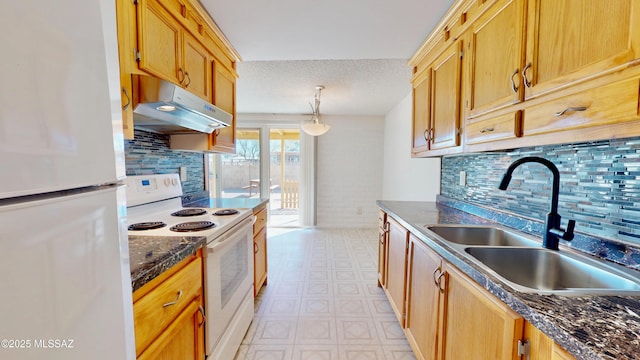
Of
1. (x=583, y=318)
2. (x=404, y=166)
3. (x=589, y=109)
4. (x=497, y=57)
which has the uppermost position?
(x=497, y=57)

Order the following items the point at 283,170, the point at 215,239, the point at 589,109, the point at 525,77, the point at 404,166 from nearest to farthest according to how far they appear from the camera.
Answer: the point at 589,109 < the point at 525,77 < the point at 215,239 < the point at 404,166 < the point at 283,170

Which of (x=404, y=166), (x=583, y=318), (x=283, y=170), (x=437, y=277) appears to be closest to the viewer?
(x=583, y=318)

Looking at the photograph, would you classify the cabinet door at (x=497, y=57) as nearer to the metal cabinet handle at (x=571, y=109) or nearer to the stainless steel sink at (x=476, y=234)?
Result: the metal cabinet handle at (x=571, y=109)

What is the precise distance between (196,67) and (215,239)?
3.91 ft

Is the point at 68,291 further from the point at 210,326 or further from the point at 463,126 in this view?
the point at 463,126

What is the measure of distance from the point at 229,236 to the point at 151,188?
72 cm

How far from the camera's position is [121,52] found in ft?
3.53

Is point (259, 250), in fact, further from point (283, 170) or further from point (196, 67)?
point (283, 170)

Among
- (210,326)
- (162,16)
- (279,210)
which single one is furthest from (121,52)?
(279,210)

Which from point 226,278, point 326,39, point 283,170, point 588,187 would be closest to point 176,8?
point 326,39

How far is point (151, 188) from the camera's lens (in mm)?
1704

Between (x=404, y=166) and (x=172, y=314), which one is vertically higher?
(x=404, y=166)

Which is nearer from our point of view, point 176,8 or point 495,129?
point 495,129

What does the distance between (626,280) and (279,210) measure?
17.4 ft
